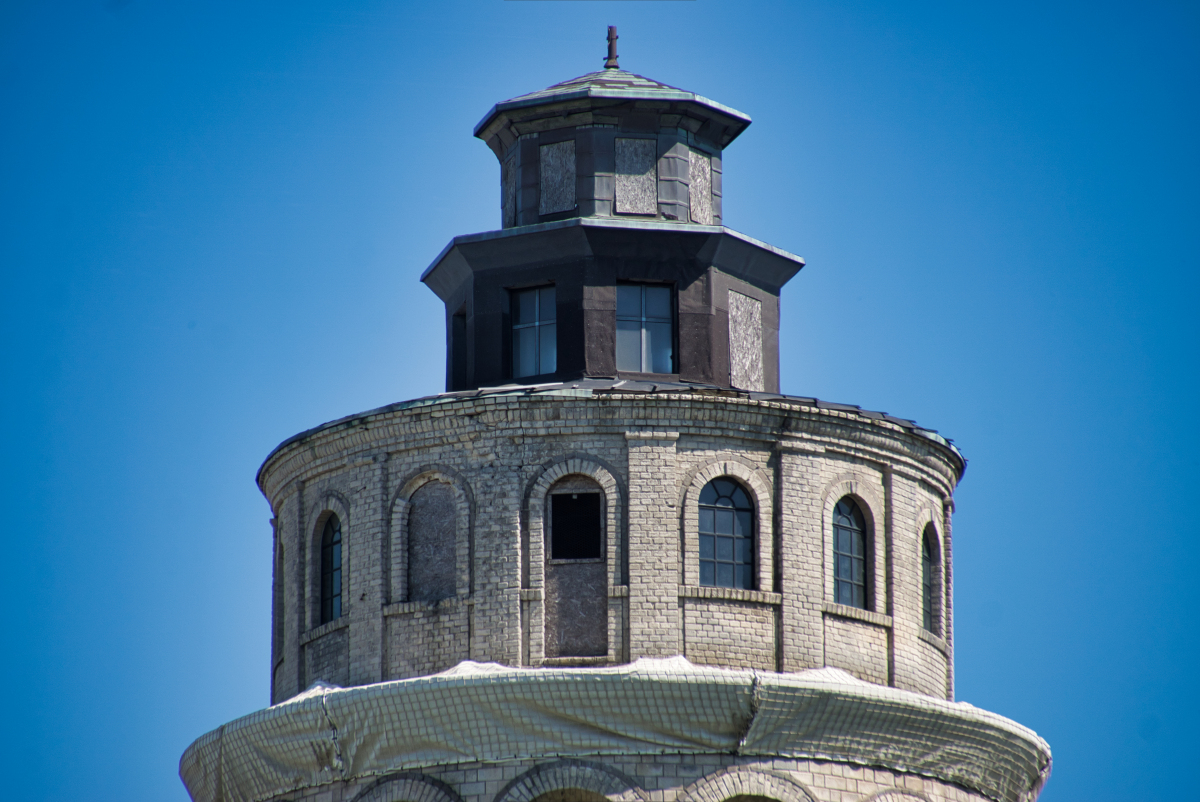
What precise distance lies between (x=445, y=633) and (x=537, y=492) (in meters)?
2.61

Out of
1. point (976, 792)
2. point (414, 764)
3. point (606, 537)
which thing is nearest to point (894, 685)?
point (976, 792)

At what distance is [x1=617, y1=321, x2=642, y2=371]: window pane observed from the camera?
40.3 m

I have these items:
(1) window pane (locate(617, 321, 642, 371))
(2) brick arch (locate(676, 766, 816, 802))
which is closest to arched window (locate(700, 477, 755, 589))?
(1) window pane (locate(617, 321, 642, 371))

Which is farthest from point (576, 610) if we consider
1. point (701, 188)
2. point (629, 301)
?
point (701, 188)

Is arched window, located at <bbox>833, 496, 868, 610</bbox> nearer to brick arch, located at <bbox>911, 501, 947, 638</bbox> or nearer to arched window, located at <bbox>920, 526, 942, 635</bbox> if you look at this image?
brick arch, located at <bbox>911, 501, 947, 638</bbox>

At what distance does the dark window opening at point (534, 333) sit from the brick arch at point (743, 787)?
7.59m

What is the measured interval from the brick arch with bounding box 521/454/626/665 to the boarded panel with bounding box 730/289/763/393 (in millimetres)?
3627

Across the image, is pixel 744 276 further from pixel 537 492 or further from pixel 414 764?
pixel 414 764

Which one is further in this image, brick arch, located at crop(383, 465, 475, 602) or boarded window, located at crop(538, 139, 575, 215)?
boarded window, located at crop(538, 139, 575, 215)

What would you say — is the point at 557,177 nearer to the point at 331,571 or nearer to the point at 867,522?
the point at 331,571

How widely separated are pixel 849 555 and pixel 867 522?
0.65 meters

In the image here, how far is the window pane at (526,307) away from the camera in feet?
135

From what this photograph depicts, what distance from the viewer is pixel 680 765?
120ft

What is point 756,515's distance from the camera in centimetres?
3872
